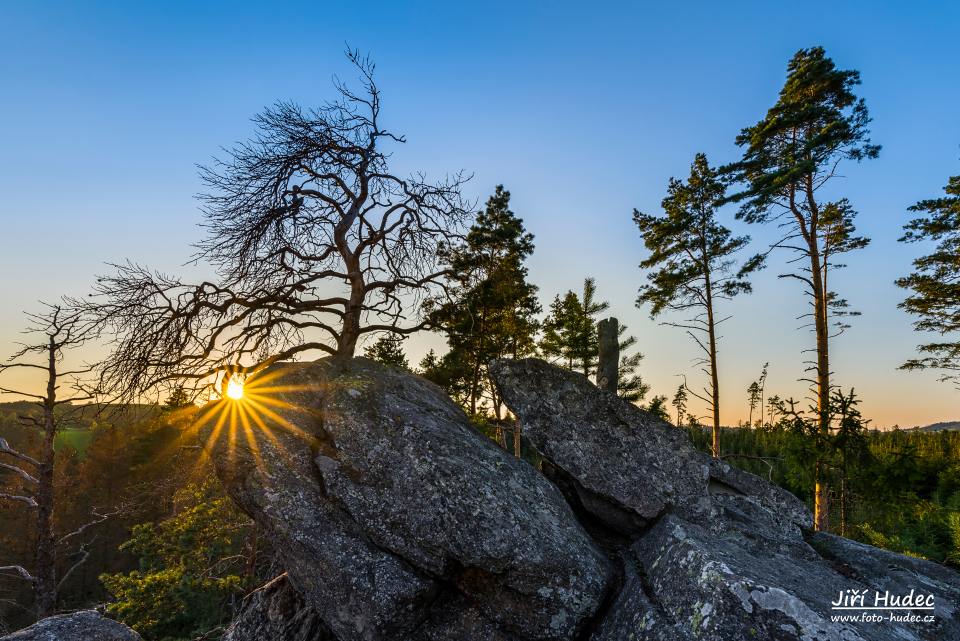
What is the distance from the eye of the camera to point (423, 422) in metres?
6.98

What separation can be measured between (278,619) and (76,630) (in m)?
3.91

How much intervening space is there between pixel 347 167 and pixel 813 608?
33.2 ft

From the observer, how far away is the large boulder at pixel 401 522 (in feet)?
18.6

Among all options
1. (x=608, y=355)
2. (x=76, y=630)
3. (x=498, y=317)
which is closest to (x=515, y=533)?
(x=608, y=355)

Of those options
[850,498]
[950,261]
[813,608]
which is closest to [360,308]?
[813,608]

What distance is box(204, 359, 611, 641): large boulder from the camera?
223 inches

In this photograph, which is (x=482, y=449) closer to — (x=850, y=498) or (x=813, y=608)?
(x=813, y=608)

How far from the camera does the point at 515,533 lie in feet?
19.3

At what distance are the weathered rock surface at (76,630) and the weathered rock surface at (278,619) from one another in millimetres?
2393

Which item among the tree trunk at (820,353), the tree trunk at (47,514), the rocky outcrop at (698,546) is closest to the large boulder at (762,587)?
the rocky outcrop at (698,546)

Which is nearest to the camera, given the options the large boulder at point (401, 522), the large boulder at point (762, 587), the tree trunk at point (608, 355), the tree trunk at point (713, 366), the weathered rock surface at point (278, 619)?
the large boulder at point (762, 587)

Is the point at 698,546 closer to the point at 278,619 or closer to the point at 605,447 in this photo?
the point at 605,447

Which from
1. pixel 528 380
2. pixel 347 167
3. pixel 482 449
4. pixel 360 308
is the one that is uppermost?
pixel 347 167

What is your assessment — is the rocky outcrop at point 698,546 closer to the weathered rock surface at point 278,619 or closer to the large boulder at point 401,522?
the large boulder at point 401,522
